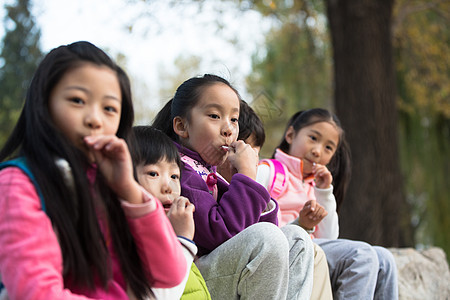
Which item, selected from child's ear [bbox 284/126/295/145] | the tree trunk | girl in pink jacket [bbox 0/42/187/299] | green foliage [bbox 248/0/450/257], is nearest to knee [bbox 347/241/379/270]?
child's ear [bbox 284/126/295/145]

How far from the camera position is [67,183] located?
121 centimetres

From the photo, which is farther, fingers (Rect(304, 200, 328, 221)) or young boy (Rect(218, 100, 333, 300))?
fingers (Rect(304, 200, 328, 221))

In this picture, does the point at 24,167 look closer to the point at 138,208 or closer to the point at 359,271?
the point at 138,208

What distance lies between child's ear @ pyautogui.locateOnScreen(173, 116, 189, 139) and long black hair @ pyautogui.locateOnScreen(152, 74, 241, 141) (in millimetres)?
20

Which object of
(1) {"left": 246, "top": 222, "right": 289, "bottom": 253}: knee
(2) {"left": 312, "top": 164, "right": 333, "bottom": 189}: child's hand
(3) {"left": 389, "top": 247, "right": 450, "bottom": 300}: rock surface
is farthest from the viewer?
(3) {"left": 389, "top": 247, "right": 450, "bottom": 300}: rock surface

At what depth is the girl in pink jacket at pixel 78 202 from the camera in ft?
3.64

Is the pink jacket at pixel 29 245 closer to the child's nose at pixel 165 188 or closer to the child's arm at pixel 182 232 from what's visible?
the child's arm at pixel 182 232

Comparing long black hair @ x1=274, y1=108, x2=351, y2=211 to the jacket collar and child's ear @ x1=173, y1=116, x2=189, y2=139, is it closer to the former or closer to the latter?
the jacket collar

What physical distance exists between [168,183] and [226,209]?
221 mm

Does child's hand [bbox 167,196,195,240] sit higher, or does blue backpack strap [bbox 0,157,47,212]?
blue backpack strap [bbox 0,157,47,212]

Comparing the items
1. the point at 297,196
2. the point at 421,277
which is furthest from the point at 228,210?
the point at 421,277

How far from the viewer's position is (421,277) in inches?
126

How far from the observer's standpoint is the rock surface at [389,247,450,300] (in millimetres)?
3063

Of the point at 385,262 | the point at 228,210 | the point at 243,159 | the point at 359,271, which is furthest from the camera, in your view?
the point at 385,262
